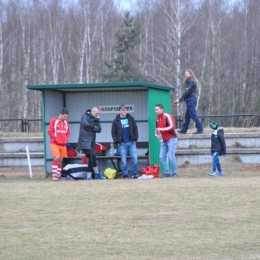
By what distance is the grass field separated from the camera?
879 cm

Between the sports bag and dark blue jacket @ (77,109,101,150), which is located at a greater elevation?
dark blue jacket @ (77,109,101,150)

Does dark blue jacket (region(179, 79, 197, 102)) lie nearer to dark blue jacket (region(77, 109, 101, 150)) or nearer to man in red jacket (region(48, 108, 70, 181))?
dark blue jacket (region(77, 109, 101, 150))

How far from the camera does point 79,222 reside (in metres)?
11.0

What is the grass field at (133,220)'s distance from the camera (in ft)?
28.8

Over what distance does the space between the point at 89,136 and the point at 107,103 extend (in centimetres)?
275

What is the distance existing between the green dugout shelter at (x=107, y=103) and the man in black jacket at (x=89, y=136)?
1.11 metres

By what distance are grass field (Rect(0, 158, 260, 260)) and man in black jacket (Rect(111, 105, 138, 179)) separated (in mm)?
1944

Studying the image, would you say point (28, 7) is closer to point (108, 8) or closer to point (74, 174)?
point (108, 8)

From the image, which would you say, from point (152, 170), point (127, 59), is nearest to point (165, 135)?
point (152, 170)

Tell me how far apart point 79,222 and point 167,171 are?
785 centimetres

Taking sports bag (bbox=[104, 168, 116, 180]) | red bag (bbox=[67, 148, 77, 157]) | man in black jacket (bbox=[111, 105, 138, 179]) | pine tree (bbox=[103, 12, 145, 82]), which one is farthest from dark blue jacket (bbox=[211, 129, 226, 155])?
pine tree (bbox=[103, 12, 145, 82])

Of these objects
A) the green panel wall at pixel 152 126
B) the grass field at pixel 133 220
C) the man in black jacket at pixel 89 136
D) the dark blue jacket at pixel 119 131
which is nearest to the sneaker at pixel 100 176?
the man in black jacket at pixel 89 136

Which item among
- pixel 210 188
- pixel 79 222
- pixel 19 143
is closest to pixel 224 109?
pixel 19 143

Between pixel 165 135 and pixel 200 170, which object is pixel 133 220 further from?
pixel 200 170
